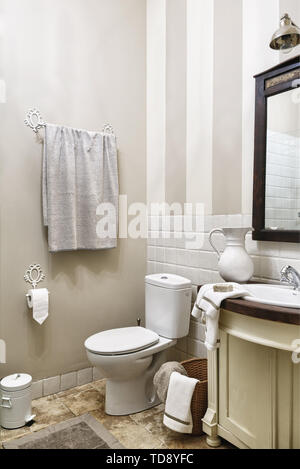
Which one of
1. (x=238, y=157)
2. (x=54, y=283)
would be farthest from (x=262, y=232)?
(x=54, y=283)

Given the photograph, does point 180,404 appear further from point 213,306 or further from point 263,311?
point 263,311

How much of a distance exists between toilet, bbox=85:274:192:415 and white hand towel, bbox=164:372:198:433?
0.29 meters

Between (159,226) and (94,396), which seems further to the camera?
(159,226)

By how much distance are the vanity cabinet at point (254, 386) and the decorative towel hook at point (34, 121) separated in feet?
5.38

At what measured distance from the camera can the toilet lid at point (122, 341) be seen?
192cm

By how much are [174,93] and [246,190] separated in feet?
3.34

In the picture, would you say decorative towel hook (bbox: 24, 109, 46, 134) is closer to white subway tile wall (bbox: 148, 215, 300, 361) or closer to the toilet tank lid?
white subway tile wall (bbox: 148, 215, 300, 361)

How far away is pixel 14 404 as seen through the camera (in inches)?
75.5

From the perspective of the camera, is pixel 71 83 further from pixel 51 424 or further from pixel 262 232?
pixel 51 424

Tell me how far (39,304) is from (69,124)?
1234 mm

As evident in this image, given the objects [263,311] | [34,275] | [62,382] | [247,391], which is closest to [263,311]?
[263,311]

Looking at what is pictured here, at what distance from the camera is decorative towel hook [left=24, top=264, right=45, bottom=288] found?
2193mm

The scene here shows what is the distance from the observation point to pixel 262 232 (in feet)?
6.11

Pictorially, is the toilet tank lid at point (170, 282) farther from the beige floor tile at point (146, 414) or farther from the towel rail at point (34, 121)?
the towel rail at point (34, 121)
